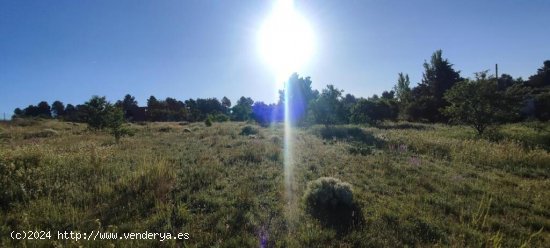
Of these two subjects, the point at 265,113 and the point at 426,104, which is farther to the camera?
the point at 265,113

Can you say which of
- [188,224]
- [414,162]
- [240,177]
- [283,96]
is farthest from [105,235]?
[283,96]

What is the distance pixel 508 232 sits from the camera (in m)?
5.70

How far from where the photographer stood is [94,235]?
5.07 m

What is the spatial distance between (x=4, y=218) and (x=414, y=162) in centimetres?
1109

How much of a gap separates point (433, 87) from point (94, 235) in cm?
6002

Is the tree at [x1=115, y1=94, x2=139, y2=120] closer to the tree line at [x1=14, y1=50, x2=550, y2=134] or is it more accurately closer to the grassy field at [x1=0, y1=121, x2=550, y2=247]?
the tree line at [x1=14, y1=50, x2=550, y2=134]

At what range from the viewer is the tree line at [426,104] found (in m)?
22.0

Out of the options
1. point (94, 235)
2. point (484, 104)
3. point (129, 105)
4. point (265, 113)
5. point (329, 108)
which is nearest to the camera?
point (94, 235)

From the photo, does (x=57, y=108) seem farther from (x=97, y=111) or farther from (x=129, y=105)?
(x=97, y=111)

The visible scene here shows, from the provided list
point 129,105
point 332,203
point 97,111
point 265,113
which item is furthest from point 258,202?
point 129,105

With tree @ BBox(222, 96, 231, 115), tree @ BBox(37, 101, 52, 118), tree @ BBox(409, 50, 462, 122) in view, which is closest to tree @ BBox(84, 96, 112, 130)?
tree @ BBox(409, 50, 462, 122)

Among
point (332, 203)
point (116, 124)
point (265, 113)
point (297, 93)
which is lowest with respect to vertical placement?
point (332, 203)

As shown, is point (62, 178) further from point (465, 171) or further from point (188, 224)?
point (465, 171)

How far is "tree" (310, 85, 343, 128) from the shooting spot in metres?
32.3
